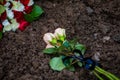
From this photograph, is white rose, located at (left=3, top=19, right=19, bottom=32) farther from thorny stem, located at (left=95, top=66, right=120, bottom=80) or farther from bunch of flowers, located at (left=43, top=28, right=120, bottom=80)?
thorny stem, located at (left=95, top=66, right=120, bottom=80)

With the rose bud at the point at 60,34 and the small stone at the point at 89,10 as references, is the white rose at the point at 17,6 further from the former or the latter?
the small stone at the point at 89,10

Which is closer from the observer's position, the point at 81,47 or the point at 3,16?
the point at 81,47

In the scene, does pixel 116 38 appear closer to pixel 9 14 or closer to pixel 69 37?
pixel 69 37

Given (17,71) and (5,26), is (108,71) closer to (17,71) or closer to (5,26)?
(17,71)

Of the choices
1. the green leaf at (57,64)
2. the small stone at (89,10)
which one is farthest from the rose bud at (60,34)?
the small stone at (89,10)

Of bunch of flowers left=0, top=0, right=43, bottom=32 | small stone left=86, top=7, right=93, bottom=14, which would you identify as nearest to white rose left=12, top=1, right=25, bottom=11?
bunch of flowers left=0, top=0, right=43, bottom=32

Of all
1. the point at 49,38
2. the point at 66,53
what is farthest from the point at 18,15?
the point at 66,53
